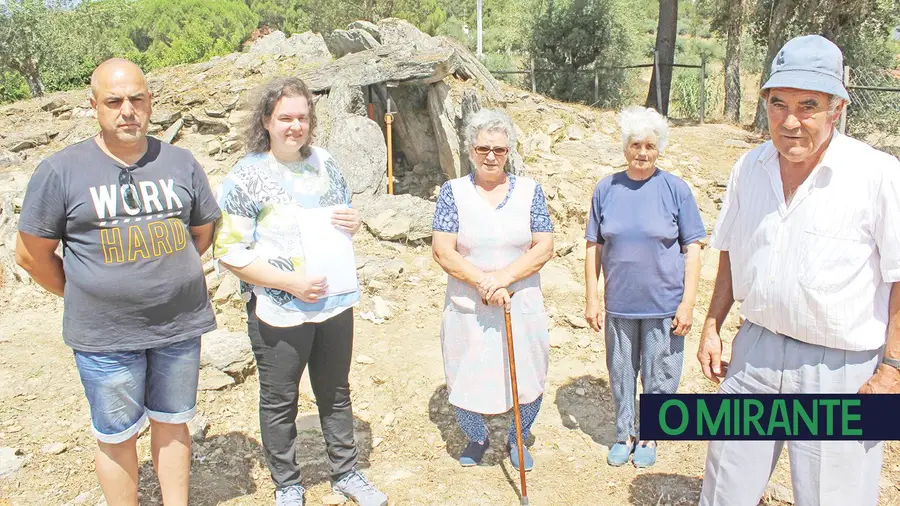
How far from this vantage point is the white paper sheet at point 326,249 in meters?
2.86

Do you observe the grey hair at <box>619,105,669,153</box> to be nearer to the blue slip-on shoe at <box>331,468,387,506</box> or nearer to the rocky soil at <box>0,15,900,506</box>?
the rocky soil at <box>0,15,900,506</box>

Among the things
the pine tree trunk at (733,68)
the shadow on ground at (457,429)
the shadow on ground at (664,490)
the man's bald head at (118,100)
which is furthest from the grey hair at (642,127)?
the pine tree trunk at (733,68)

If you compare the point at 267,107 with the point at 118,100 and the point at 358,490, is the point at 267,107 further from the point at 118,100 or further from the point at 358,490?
the point at 358,490

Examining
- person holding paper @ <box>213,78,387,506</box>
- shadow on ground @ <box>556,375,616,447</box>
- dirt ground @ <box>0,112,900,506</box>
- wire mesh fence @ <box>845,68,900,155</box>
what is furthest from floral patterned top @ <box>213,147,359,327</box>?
wire mesh fence @ <box>845,68,900,155</box>

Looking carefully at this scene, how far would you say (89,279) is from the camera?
Answer: 250 cm

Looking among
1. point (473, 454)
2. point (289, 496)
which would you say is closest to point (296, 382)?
point (289, 496)

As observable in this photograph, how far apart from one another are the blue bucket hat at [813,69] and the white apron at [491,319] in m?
1.39

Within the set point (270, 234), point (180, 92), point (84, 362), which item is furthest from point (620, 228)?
point (180, 92)

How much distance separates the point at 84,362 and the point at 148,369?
0.24 meters

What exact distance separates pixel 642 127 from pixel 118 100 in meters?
2.31

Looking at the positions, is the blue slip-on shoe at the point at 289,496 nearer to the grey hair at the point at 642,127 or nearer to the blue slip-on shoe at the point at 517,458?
the blue slip-on shoe at the point at 517,458

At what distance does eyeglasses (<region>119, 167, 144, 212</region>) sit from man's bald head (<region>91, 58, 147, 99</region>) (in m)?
0.30

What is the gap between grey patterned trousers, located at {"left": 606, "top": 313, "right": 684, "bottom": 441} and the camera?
3.46m

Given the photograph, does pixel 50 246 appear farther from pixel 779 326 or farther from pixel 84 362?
pixel 779 326
